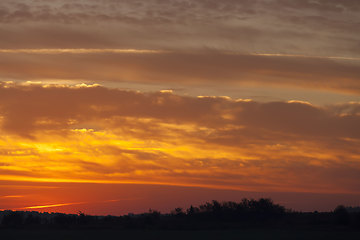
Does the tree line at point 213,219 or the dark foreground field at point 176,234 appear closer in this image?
the dark foreground field at point 176,234

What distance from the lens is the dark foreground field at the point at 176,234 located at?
43.2 m

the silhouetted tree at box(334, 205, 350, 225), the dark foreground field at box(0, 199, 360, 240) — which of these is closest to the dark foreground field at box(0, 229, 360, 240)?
the dark foreground field at box(0, 199, 360, 240)

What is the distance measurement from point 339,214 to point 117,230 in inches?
853

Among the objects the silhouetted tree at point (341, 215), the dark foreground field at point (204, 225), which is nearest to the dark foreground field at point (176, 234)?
the dark foreground field at point (204, 225)

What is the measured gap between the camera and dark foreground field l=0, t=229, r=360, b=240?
43.2 meters

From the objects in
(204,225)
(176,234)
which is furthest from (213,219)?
(176,234)

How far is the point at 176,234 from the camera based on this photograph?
4744 centimetres

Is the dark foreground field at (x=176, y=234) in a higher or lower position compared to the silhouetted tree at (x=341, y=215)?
lower

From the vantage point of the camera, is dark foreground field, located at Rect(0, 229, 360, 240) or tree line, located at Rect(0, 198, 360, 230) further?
tree line, located at Rect(0, 198, 360, 230)

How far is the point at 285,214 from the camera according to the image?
61.2 m

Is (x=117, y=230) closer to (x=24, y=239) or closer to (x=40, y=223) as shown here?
(x=24, y=239)

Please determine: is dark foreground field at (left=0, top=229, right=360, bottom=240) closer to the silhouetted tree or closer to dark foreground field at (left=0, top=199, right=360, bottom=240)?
dark foreground field at (left=0, top=199, right=360, bottom=240)

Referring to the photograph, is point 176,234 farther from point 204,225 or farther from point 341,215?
point 341,215

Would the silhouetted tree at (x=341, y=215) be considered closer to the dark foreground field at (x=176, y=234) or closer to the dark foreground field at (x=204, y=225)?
the dark foreground field at (x=204, y=225)
